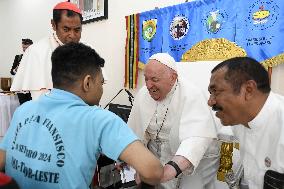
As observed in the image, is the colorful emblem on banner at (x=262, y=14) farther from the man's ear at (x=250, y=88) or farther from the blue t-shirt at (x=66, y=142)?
the blue t-shirt at (x=66, y=142)

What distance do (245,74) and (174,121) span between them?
2.29 ft

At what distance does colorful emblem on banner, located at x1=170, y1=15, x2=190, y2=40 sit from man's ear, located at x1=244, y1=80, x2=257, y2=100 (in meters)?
2.10

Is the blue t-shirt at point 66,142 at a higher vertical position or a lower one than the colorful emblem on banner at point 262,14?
lower

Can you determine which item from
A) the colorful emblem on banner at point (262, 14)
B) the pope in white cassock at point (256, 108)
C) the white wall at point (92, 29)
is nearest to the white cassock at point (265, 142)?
the pope in white cassock at point (256, 108)

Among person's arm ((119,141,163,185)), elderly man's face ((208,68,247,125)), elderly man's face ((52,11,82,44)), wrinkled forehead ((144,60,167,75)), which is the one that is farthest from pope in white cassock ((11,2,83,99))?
person's arm ((119,141,163,185))

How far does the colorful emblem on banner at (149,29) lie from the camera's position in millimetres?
3778

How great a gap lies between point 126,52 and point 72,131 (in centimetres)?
325

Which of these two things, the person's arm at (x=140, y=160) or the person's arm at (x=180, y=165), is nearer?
the person's arm at (x=140, y=160)

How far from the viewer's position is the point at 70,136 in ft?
3.37

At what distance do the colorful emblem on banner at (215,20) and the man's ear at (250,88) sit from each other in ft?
5.76

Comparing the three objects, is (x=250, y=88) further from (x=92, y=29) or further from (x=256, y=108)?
(x=92, y=29)

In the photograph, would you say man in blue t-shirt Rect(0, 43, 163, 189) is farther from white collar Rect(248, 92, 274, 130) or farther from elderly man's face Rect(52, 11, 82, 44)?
elderly man's face Rect(52, 11, 82, 44)

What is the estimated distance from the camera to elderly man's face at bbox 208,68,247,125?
56.2 inches

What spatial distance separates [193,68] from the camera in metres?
2.63
